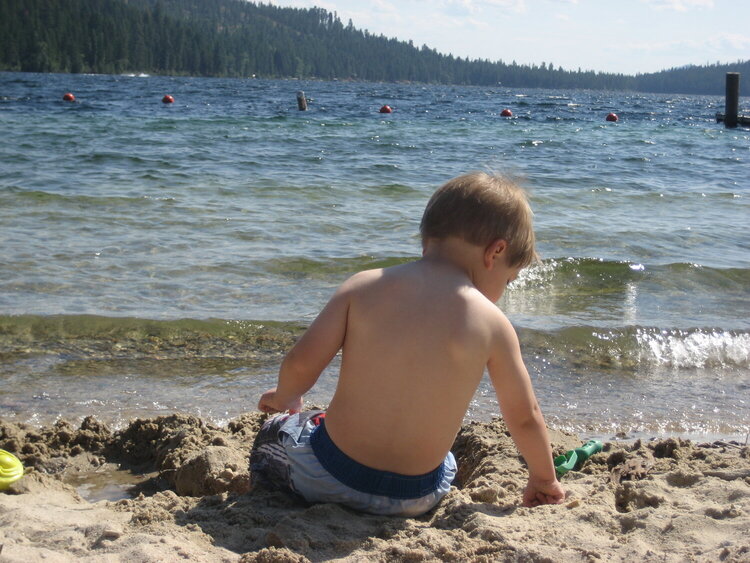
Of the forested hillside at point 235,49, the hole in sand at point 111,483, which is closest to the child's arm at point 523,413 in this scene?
the hole in sand at point 111,483

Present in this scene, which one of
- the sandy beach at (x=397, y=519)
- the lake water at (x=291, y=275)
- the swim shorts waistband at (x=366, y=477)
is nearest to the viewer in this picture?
the sandy beach at (x=397, y=519)

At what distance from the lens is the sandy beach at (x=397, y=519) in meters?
1.97

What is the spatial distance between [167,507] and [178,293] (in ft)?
11.3

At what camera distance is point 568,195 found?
10.7 meters

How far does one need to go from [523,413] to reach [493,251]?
0.48m

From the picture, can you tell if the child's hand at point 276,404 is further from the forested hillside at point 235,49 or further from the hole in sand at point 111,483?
the forested hillside at point 235,49

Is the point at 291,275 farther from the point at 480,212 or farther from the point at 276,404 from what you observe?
the point at 480,212

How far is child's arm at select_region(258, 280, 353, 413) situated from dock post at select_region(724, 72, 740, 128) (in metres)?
24.4

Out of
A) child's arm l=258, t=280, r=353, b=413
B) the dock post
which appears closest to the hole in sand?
child's arm l=258, t=280, r=353, b=413

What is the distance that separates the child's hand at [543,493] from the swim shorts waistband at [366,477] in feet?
1.05

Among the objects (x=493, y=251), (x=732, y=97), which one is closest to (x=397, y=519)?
(x=493, y=251)

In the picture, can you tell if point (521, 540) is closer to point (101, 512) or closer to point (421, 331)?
point (421, 331)

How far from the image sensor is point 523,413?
89.4 inches

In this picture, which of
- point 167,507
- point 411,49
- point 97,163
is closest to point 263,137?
point 97,163
